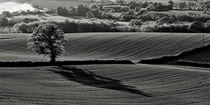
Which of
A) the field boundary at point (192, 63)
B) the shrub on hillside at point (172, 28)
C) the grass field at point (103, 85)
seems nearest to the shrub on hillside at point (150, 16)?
the shrub on hillside at point (172, 28)

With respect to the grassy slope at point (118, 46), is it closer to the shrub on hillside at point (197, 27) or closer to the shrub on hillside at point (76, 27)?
the shrub on hillside at point (197, 27)

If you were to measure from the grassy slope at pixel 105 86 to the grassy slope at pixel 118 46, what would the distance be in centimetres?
2053

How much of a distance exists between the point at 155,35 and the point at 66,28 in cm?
3328

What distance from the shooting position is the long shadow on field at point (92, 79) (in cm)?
3909

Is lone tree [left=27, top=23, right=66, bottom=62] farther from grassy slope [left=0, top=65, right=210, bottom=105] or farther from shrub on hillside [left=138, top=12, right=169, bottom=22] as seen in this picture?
shrub on hillside [left=138, top=12, right=169, bottom=22]

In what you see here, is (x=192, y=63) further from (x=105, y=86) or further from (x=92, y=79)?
(x=105, y=86)

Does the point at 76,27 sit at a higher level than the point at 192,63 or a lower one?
lower

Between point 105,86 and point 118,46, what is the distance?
4022 centimetres

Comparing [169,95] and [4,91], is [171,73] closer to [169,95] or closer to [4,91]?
[169,95]

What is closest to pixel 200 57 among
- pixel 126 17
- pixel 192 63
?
pixel 192 63

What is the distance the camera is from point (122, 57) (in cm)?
7031

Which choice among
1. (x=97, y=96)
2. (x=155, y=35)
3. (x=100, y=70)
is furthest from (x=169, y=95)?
(x=155, y=35)

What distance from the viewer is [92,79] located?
43875 mm

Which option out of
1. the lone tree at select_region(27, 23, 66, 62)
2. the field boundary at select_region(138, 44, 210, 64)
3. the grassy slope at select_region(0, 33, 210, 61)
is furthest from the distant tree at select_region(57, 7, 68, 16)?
the lone tree at select_region(27, 23, 66, 62)
